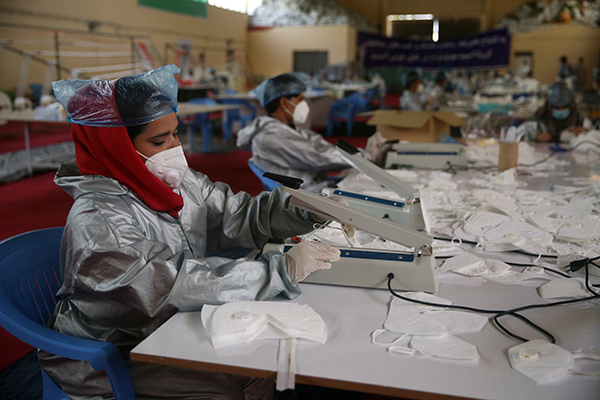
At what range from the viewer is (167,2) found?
11352 mm

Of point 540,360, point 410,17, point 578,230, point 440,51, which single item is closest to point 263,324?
point 540,360

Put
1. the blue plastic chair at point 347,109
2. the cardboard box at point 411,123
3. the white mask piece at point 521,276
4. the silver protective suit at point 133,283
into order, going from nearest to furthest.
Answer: the silver protective suit at point 133,283 < the white mask piece at point 521,276 < the cardboard box at point 411,123 < the blue plastic chair at point 347,109

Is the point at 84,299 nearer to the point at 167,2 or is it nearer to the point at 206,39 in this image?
the point at 167,2

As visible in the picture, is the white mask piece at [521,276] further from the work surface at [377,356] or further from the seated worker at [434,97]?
the seated worker at [434,97]

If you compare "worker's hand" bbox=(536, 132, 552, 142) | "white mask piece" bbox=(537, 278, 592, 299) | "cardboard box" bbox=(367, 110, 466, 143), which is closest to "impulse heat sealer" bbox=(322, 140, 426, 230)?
"white mask piece" bbox=(537, 278, 592, 299)

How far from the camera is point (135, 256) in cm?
100

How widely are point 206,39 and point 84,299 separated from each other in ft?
42.5

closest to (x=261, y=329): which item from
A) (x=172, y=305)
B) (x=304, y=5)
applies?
(x=172, y=305)

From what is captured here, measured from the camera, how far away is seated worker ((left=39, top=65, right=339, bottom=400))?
1.00m

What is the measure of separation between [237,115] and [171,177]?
6758 millimetres

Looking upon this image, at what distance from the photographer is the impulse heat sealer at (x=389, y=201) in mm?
1590

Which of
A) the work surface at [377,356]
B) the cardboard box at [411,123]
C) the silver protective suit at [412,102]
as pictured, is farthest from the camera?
the silver protective suit at [412,102]

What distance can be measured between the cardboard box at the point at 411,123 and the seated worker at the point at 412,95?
1.74 meters

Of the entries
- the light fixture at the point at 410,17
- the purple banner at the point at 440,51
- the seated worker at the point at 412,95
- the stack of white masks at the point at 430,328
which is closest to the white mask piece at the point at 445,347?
the stack of white masks at the point at 430,328
